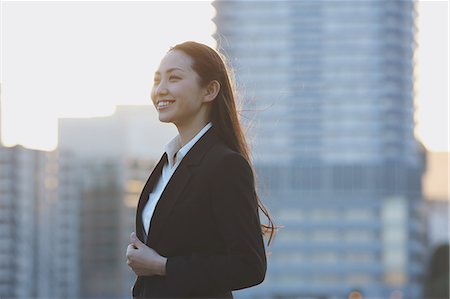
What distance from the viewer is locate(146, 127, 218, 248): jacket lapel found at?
2539 mm

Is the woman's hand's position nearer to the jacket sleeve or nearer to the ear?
the jacket sleeve

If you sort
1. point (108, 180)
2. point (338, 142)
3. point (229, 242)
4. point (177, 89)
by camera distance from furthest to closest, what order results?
point (108, 180), point (338, 142), point (177, 89), point (229, 242)

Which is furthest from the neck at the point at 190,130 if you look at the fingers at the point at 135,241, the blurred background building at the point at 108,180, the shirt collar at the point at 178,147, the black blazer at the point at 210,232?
the blurred background building at the point at 108,180

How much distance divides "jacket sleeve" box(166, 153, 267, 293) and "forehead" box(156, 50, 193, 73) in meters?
0.24

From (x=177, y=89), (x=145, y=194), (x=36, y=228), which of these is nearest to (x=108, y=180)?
(x=36, y=228)

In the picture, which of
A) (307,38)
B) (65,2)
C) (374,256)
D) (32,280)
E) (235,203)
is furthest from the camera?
(32,280)

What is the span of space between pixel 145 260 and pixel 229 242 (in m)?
0.18

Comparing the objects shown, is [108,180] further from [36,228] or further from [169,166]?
[169,166]

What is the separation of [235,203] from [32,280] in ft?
412

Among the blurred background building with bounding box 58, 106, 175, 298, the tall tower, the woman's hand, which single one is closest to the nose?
the woman's hand

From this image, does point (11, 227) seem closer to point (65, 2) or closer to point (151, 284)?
point (65, 2)

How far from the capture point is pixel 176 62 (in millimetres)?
2643

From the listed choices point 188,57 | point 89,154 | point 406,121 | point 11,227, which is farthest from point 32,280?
point 188,57

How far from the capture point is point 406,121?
114375mm
